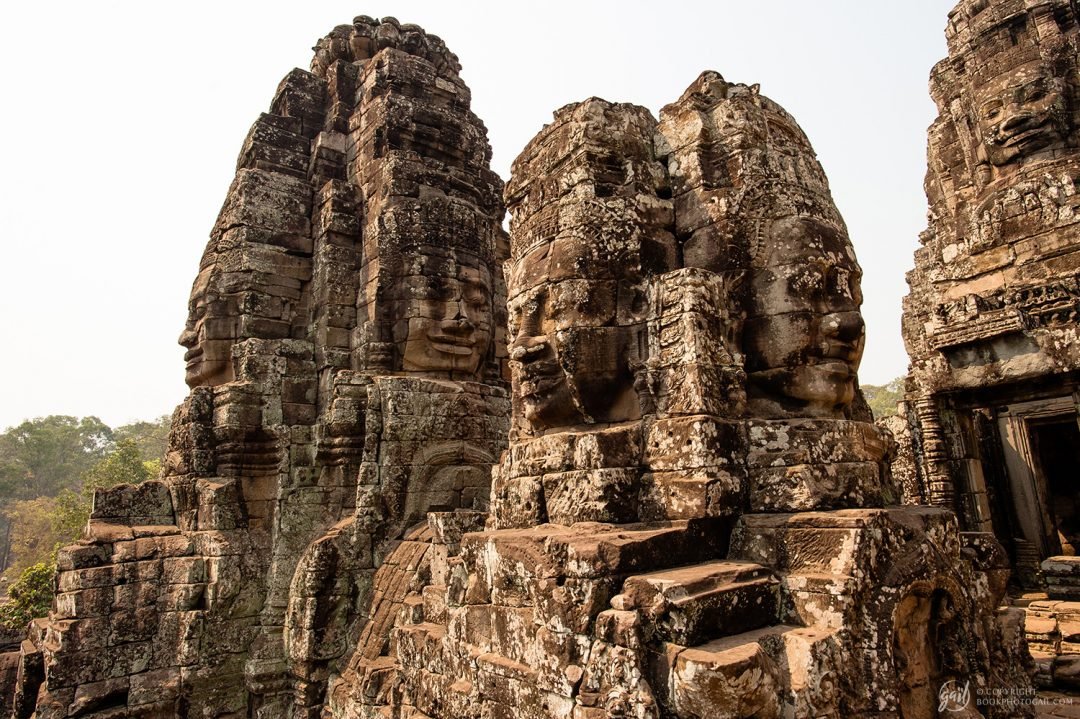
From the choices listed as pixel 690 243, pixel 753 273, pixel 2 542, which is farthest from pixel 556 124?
pixel 2 542

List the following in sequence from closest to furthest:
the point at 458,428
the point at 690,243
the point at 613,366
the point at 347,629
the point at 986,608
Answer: the point at 986,608
the point at 613,366
the point at 690,243
the point at 347,629
the point at 458,428

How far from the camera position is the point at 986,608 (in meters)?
3.21

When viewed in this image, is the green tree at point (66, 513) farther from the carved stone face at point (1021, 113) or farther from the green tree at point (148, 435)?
the carved stone face at point (1021, 113)

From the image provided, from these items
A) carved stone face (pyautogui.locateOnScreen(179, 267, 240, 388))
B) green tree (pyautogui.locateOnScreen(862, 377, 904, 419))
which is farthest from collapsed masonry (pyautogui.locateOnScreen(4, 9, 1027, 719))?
green tree (pyautogui.locateOnScreen(862, 377, 904, 419))

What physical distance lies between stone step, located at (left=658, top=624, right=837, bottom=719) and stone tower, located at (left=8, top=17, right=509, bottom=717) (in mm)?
4679

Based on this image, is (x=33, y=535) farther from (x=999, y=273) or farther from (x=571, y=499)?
(x=999, y=273)

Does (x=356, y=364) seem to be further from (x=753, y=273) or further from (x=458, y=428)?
(x=753, y=273)

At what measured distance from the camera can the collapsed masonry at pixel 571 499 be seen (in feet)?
8.81

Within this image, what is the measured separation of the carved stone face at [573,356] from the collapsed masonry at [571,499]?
2 centimetres

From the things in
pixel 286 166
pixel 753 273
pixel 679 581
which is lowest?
pixel 679 581

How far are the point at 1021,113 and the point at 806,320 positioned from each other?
8.23 metres

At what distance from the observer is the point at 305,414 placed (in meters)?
7.81

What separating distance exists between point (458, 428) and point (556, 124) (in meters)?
3.88
